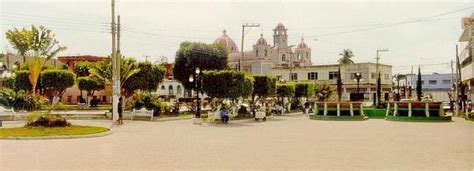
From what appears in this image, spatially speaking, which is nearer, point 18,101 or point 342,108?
point 342,108

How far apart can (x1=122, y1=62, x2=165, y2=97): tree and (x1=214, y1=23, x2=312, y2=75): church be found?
6190 centimetres

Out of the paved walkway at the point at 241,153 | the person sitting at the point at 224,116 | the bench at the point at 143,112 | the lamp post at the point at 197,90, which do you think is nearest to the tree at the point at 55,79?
the bench at the point at 143,112

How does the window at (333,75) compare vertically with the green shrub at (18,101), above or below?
above

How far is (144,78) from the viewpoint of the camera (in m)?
37.6

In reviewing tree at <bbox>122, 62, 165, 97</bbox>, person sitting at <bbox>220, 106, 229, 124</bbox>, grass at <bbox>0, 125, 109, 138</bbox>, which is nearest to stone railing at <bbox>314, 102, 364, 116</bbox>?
person sitting at <bbox>220, 106, 229, 124</bbox>

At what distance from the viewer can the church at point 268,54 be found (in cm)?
10350

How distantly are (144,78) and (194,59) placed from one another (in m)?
20.2

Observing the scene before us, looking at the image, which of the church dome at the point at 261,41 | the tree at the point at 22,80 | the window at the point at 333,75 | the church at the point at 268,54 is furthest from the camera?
the church dome at the point at 261,41

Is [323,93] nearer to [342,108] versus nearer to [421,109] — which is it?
[342,108]

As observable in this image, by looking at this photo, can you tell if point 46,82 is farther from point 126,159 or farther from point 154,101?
point 126,159

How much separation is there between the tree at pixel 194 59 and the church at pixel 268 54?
41.4 metres

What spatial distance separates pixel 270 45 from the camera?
113 metres

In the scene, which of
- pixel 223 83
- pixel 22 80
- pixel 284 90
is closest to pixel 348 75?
pixel 284 90

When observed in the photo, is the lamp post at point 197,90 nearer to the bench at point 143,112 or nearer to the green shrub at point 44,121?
the bench at point 143,112
